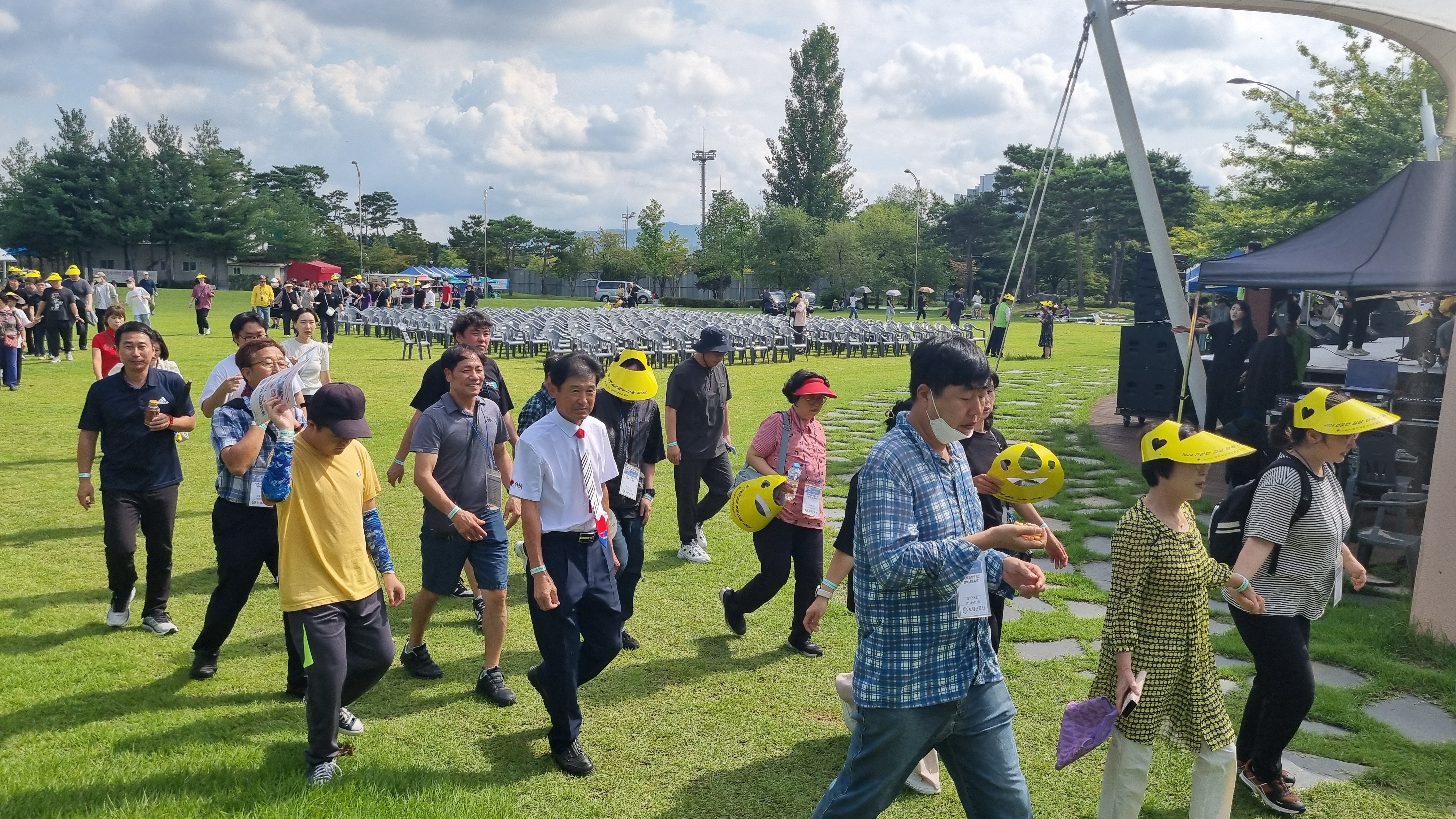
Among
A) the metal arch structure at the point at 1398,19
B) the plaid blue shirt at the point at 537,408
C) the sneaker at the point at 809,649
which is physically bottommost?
the sneaker at the point at 809,649

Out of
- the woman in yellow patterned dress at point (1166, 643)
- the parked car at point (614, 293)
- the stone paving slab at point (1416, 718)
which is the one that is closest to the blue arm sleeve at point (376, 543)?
the woman in yellow patterned dress at point (1166, 643)

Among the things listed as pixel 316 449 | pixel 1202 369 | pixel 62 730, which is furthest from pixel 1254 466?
pixel 62 730

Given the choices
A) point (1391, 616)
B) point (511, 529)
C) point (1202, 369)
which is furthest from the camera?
point (1202, 369)

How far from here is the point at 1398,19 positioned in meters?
7.60

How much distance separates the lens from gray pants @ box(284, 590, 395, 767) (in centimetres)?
359

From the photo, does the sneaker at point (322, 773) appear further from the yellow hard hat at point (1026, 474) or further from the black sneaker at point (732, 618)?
the yellow hard hat at point (1026, 474)

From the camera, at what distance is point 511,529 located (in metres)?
7.84

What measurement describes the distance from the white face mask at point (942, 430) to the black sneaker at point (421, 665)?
328cm

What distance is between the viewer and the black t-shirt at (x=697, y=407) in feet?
21.5

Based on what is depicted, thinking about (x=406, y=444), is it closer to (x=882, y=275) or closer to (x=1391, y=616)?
(x=1391, y=616)

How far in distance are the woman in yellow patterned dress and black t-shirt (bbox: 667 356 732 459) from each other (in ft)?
12.1

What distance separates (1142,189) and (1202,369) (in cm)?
201

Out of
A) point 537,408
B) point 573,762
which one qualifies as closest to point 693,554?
point 537,408

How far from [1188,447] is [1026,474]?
51 centimetres
